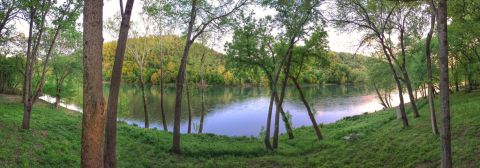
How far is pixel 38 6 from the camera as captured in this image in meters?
8.28

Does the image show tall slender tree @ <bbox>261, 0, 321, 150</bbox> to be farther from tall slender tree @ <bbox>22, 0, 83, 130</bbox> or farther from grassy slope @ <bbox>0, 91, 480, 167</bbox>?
tall slender tree @ <bbox>22, 0, 83, 130</bbox>

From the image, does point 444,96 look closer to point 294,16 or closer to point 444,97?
point 444,97

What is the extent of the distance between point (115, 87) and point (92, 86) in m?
1.67

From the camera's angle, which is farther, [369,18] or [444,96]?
[369,18]

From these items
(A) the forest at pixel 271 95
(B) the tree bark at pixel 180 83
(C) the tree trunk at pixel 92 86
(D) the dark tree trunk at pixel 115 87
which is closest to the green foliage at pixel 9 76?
(A) the forest at pixel 271 95

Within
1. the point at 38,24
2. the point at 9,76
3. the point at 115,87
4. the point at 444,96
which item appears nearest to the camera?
the point at 444,96

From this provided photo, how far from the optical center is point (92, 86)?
4.05 m

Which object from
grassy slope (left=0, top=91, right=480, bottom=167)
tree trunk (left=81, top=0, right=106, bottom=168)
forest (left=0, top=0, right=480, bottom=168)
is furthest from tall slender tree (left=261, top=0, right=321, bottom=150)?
tree trunk (left=81, top=0, right=106, bottom=168)

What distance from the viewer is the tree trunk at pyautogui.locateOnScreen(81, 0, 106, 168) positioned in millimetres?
4020

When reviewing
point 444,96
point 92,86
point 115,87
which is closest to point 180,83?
point 115,87

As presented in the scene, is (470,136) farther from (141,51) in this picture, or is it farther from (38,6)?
(141,51)

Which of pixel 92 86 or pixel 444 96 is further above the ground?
pixel 92 86

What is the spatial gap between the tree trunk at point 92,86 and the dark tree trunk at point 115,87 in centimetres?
142

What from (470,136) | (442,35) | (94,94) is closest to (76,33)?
(94,94)
